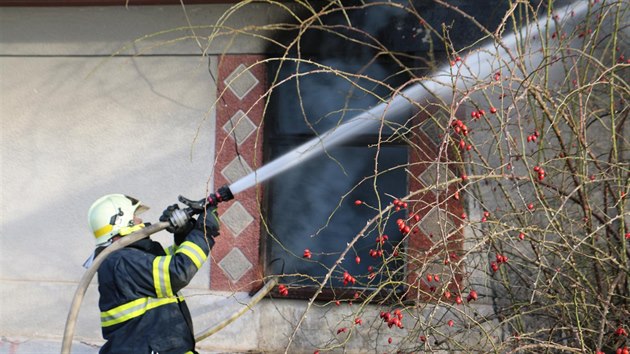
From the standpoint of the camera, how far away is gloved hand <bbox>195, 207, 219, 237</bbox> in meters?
4.70

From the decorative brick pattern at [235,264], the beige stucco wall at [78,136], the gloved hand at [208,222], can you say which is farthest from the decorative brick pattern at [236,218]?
the gloved hand at [208,222]

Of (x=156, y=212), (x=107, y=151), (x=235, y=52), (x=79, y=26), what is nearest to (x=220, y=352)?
(x=156, y=212)

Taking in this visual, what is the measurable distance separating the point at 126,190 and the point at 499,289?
288cm

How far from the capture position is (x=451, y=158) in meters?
5.55

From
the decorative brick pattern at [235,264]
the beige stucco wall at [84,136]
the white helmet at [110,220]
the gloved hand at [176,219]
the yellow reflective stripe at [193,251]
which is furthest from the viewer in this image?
the beige stucco wall at [84,136]

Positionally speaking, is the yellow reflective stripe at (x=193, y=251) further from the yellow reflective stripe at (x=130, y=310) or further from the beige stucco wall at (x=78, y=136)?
the beige stucco wall at (x=78, y=136)

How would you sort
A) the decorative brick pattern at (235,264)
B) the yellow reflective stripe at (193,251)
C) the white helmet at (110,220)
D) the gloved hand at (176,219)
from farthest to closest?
the decorative brick pattern at (235,264), the white helmet at (110,220), the gloved hand at (176,219), the yellow reflective stripe at (193,251)

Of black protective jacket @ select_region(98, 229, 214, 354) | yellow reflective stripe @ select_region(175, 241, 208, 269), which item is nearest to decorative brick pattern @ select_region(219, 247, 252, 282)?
black protective jacket @ select_region(98, 229, 214, 354)

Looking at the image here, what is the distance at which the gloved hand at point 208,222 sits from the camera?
15.4ft

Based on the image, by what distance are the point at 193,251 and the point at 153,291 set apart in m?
0.31

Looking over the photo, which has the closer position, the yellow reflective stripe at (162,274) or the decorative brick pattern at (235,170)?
the yellow reflective stripe at (162,274)

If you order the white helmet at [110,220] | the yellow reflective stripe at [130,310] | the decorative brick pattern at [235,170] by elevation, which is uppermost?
the decorative brick pattern at [235,170]

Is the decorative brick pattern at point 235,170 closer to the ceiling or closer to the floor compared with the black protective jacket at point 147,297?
closer to the ceiling

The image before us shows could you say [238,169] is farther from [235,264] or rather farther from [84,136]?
[84,136]
